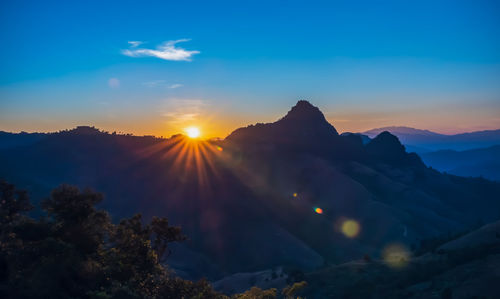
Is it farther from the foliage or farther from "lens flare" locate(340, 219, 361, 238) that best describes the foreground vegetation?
"lens flare" locate(340, 219, 361, 238)

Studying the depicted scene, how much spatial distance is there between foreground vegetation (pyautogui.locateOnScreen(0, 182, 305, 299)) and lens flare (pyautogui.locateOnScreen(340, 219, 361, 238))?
105856 mm

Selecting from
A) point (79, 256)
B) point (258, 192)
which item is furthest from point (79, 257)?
point (258, 192)

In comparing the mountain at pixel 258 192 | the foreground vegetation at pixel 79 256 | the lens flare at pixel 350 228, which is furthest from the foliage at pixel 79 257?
the lens flare at pixel 350 228

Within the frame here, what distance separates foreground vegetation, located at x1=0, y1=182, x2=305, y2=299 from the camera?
16.2 m

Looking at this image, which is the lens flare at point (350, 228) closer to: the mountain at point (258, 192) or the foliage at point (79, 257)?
the mountain at point (258, 192)

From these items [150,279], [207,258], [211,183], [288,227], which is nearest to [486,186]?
[288,227]

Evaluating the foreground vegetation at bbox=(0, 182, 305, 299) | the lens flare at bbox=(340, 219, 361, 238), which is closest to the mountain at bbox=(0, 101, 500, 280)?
the lens flare at bbox=(340, 219, 361, 238)

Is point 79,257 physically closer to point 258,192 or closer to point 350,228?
point 258,192

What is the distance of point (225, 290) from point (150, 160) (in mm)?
87830

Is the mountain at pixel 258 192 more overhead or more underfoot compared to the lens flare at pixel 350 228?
more overhead

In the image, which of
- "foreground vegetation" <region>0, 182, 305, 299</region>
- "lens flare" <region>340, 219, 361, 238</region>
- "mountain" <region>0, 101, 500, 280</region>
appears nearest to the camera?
"foreground vegetation" <region>0, 182, 305, 299</region>

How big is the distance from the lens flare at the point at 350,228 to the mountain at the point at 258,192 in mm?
429

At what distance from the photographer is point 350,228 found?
125 m

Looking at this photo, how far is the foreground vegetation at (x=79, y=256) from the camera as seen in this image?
1619cm
